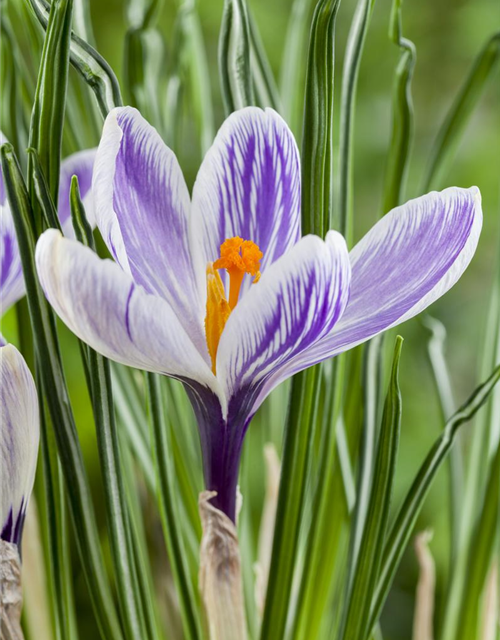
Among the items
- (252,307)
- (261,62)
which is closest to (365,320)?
(252,307)

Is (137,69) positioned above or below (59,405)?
above

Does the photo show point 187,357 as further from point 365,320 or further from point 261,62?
point 261,62

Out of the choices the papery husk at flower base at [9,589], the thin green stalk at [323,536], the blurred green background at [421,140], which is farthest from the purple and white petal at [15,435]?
the blurred green background at [421,140]

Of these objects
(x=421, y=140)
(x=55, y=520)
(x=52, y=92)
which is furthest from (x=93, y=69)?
(x=421, y=140)

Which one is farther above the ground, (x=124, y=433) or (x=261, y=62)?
(x=261, y=62)

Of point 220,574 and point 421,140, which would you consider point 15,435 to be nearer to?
point 220,574

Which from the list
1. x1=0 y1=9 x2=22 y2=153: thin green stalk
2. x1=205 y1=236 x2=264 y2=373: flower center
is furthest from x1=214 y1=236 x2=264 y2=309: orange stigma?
x1=0 y1=9 x2=22 y2=153: thin green stalk

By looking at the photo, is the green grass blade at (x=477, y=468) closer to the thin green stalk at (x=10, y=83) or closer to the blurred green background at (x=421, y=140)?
the thin green stalk at (x=10, y=83)

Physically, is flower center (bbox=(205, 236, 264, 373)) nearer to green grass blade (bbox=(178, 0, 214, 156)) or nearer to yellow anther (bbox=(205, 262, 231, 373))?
yellow anther (bbox=(205, 262, 231, 373))
